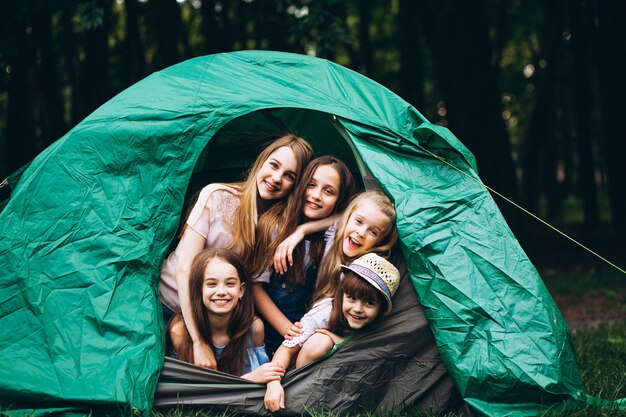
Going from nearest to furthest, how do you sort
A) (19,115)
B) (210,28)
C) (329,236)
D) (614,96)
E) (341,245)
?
(341,245) < (329,236) < (19,115) < (614,96) < (210,28)

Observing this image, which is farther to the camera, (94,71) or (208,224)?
(94,71)

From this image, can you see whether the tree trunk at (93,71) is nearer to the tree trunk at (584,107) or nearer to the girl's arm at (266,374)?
the girl's arm at (266,374)

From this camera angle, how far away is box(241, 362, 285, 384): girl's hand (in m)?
3.46

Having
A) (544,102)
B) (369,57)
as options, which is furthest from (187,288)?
(544,102)

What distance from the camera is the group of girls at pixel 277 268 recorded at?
3.58 m

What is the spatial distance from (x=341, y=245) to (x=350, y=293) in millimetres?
458

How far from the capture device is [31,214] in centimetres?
369

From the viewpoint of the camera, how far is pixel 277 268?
156 inches

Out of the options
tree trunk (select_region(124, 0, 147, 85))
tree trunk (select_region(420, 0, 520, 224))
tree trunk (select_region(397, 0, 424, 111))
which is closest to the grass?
tree trunk (select_region(420, 0, 520, 224))

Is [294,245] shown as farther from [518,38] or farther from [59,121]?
[518,38]

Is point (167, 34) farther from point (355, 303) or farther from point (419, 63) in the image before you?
point (355, 303)

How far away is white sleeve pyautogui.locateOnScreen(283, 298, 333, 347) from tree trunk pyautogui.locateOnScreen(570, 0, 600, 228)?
8.84m

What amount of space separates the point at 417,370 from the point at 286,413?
73 cm

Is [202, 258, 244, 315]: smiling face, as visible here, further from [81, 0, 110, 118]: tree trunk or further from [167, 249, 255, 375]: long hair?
[81, 0, 110, 118]: tree trunk
